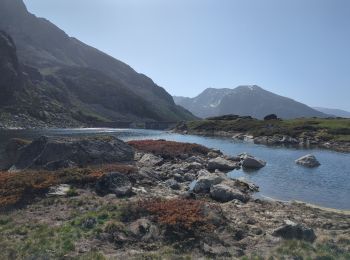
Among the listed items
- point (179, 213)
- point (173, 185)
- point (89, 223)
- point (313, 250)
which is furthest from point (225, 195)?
Result: point (89, 223)

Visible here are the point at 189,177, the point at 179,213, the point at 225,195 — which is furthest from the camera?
the point at 189,177

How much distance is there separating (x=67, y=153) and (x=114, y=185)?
16.0 metres

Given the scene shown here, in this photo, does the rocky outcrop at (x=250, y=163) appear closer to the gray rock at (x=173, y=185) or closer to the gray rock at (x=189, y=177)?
the gray rock at (x=189, y=177)

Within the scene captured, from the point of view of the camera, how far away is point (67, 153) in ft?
143

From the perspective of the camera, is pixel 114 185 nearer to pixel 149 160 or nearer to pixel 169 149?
pixel 149 160

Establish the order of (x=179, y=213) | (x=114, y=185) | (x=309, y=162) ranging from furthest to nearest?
(x=309, y=162) → (x=114, y=185) → (x=179, y=213)

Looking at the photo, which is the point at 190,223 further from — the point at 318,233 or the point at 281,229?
the point at 318,233

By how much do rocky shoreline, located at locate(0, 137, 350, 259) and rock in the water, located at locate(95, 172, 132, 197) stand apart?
8 cm

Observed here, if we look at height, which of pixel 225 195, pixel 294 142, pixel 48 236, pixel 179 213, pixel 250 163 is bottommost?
pixel 294 142

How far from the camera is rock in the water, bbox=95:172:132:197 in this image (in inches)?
1126

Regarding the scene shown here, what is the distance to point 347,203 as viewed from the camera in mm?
35750

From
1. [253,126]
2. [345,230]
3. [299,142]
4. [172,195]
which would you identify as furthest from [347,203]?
[253,126]

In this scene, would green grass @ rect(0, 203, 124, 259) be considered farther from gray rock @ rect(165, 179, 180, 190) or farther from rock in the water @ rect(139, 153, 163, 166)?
rock in the water @ rect(139, 153, 163, 166)

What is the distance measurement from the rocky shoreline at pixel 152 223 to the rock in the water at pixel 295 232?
0.05m
